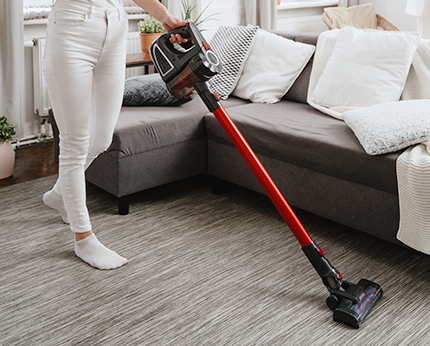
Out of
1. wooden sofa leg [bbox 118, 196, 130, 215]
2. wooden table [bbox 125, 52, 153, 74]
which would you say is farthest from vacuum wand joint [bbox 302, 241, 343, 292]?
wooden table [bbox 125, 52, 153, 74]

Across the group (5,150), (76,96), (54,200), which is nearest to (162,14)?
(76,96)

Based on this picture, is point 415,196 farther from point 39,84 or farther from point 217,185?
point 39,84

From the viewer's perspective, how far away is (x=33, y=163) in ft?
9.52

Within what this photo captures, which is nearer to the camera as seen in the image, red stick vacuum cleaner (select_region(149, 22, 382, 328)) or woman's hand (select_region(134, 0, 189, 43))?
red stick vacuum cleaner (select_region(149, 22, 382, 328))

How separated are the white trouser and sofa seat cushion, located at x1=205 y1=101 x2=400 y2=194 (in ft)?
2.23

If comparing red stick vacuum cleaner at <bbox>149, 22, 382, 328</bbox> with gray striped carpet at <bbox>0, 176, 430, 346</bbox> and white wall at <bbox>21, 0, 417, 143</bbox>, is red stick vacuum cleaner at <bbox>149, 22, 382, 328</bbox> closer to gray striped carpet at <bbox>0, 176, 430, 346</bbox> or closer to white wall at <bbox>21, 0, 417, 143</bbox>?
gray striped carpet at <bbox>0, 176, 430, 346</bbox>

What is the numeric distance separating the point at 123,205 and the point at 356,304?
44.4 inches

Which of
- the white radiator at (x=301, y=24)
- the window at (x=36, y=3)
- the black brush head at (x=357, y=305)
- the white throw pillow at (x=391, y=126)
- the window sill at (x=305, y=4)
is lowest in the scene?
the black brush head at (x=357, y=305)

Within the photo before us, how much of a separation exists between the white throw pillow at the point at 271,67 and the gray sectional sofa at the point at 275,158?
0.06 metres

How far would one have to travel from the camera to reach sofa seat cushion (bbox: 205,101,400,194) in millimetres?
1754

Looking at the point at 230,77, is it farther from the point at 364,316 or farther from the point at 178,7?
the point at 364,316

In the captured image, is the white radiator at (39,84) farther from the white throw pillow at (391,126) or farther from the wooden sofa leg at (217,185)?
the white throw pillow at (391,126)

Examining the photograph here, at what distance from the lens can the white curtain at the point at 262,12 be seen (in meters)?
4.07

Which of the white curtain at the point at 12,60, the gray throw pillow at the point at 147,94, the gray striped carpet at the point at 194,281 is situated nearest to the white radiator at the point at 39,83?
the white curtain at the point at 12,60
